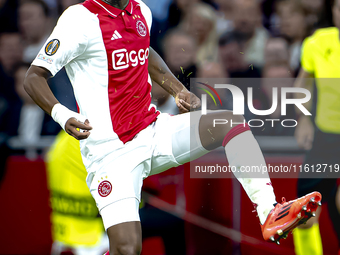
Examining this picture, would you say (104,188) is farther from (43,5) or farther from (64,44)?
(43,5)

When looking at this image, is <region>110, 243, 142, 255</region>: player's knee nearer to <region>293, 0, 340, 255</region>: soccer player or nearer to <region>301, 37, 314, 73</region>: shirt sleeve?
<region>293, 0, 340, 255</region>: soccer player

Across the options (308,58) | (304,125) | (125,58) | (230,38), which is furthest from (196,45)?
(125,58)

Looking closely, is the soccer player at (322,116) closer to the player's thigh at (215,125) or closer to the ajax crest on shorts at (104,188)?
the player's thigh at (215,125)

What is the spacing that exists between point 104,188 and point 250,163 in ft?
2.44

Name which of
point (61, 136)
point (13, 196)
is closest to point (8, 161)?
point (13, 196)

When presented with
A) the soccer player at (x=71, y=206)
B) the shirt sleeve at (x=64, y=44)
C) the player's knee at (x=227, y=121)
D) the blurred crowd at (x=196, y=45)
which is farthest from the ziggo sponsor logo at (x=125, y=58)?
the soccer player at (x=71, y=206)

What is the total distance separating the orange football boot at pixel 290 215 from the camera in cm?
196

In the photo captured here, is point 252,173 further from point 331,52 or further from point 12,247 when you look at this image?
point 12,247

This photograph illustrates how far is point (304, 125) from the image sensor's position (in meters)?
3.10

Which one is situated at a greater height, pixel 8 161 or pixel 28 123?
pixel 28 123

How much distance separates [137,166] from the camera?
236 cm

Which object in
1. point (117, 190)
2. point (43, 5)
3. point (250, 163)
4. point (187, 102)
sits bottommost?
point (117, 190)

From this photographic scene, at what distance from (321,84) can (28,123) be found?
2087 mm

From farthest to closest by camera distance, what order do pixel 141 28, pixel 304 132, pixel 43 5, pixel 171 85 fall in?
pixel 43 5
pixel 304 132
pixel 171 85
pixel 141 28
